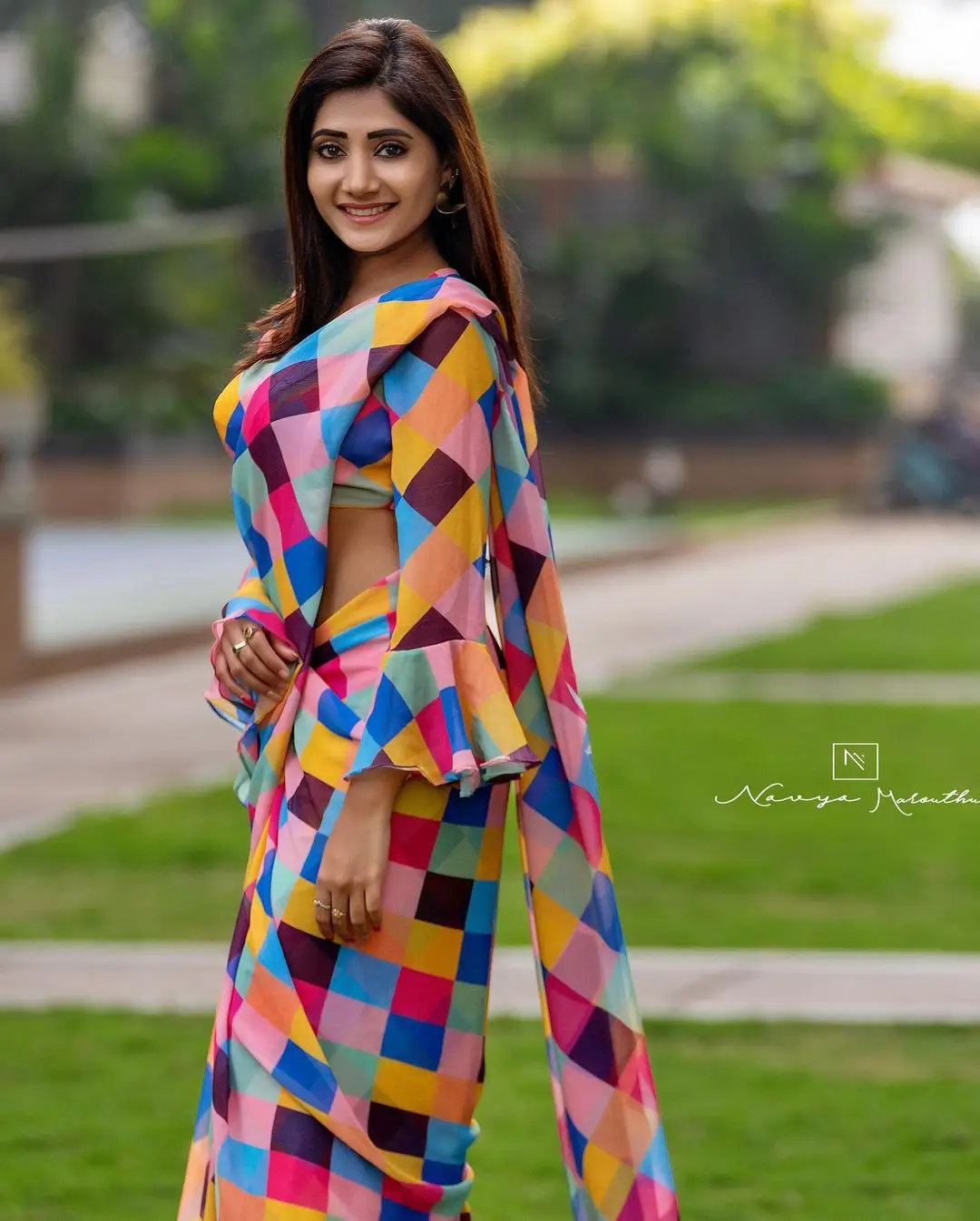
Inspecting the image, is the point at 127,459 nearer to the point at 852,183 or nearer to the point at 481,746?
the point at 852,183

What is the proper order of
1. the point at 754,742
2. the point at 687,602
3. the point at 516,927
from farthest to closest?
the point at 687,602 → the point at 754,742 → the point at 516,927

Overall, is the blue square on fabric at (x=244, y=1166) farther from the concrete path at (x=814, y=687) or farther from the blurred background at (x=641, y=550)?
the concrete path at (x=814, y=687)

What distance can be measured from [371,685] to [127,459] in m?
Result: 28.6

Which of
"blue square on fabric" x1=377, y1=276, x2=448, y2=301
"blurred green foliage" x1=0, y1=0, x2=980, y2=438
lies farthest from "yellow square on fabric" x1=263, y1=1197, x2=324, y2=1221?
"blurred green foliage" x1=0, y1=0, x2=980, y2=438

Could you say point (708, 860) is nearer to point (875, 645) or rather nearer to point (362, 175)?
point (362, 175)

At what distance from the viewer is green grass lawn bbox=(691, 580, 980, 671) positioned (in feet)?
43.9

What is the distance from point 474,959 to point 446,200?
0.95m

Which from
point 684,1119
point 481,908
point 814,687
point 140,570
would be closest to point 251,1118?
point 481,908

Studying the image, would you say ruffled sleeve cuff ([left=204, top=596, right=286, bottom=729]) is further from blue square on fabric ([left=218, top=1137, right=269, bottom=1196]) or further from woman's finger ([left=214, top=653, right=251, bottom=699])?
blue square on fabric ([left=218, top=1137, right=269, bottom=1196])

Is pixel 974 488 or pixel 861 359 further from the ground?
pixel 861 359

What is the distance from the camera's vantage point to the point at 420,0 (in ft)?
174

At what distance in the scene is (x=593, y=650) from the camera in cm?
1442

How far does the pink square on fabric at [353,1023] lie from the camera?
2586 mm

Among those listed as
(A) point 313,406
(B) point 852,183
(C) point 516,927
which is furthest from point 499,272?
(B) point 852,183
